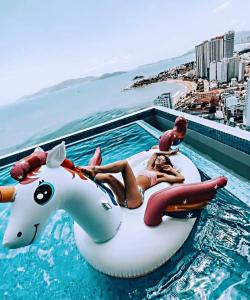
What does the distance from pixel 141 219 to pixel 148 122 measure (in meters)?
5.15

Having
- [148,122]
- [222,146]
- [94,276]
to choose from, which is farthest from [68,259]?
[148,122]

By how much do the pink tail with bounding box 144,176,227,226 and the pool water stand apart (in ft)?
1.40

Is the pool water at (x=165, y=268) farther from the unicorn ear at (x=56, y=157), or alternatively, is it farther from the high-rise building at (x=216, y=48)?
the high-rise building at (x=216, y=48)

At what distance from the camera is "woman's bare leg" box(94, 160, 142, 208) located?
1.72 m

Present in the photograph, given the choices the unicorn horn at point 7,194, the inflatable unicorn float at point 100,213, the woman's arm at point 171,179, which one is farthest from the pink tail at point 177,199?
the unicorn horn at point 7,194

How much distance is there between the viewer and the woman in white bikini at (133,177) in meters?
1.75

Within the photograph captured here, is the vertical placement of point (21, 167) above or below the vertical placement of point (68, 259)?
above

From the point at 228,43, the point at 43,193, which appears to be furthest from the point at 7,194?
the point at 228,43

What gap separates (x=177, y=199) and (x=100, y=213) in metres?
0.66

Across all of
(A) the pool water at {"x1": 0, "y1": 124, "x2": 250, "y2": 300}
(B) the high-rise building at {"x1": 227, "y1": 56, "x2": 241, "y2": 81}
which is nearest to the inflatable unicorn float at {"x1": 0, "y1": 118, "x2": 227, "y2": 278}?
(A) the pool water at {"x1": 0, "y1": 124, "x2": 250, "y2": 300}

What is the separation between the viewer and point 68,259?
2.23m

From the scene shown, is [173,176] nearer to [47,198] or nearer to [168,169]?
[168,169]

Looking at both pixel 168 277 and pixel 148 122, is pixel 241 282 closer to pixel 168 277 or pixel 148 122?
pixel 168 277

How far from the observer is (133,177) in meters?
1.91
